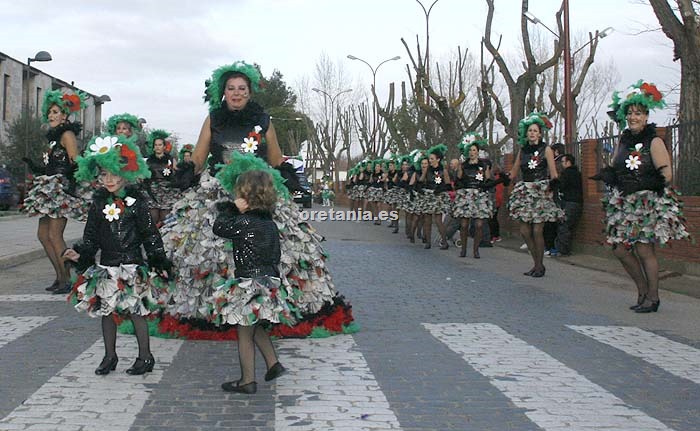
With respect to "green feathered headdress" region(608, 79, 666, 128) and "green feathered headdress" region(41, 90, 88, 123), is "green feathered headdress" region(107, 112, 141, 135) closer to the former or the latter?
"green feathered headdress" region(41, 90, 88, 123)

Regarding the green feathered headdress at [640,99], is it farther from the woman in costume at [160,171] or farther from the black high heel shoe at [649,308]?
the woman in costume at [160,171]

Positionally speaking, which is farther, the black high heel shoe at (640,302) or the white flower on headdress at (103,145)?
the black high heel shoe at (640,302)

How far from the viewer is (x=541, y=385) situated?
5.34 m

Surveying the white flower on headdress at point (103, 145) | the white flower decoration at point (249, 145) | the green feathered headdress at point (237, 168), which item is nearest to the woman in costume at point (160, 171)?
the white flower decoration at point (249, 145)

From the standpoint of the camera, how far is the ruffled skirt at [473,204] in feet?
47.3

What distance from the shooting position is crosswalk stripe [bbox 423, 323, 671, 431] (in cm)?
456

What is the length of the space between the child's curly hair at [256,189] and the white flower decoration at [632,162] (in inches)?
181

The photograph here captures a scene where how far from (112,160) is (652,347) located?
4322mm

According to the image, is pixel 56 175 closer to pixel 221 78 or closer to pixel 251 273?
pixel 221 78

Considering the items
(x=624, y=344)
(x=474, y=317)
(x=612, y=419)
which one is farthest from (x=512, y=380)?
(x=474, y=317)

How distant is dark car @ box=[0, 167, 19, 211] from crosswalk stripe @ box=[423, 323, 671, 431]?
24.5 metres

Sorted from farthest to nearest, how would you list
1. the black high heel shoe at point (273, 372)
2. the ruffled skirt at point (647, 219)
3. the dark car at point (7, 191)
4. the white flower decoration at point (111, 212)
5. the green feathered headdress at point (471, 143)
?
the dark car at point (7, 191)
the green feathered headdress at point (471, 143)
the ruffled skirt at point (647, 219)
the white flower decoration at point (111, 212)
the black high heel shoe at point (273, 372)

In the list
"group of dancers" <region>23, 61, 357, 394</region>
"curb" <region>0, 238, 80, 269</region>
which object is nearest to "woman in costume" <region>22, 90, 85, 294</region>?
"group of dancers" <region>23, 61, 357, 394</region>

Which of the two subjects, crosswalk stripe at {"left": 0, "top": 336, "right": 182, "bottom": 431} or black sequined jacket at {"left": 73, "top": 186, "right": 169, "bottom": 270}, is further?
black sequined jacket at {"left": 73, "top": 186, "right": 169, "bottom": 270}
